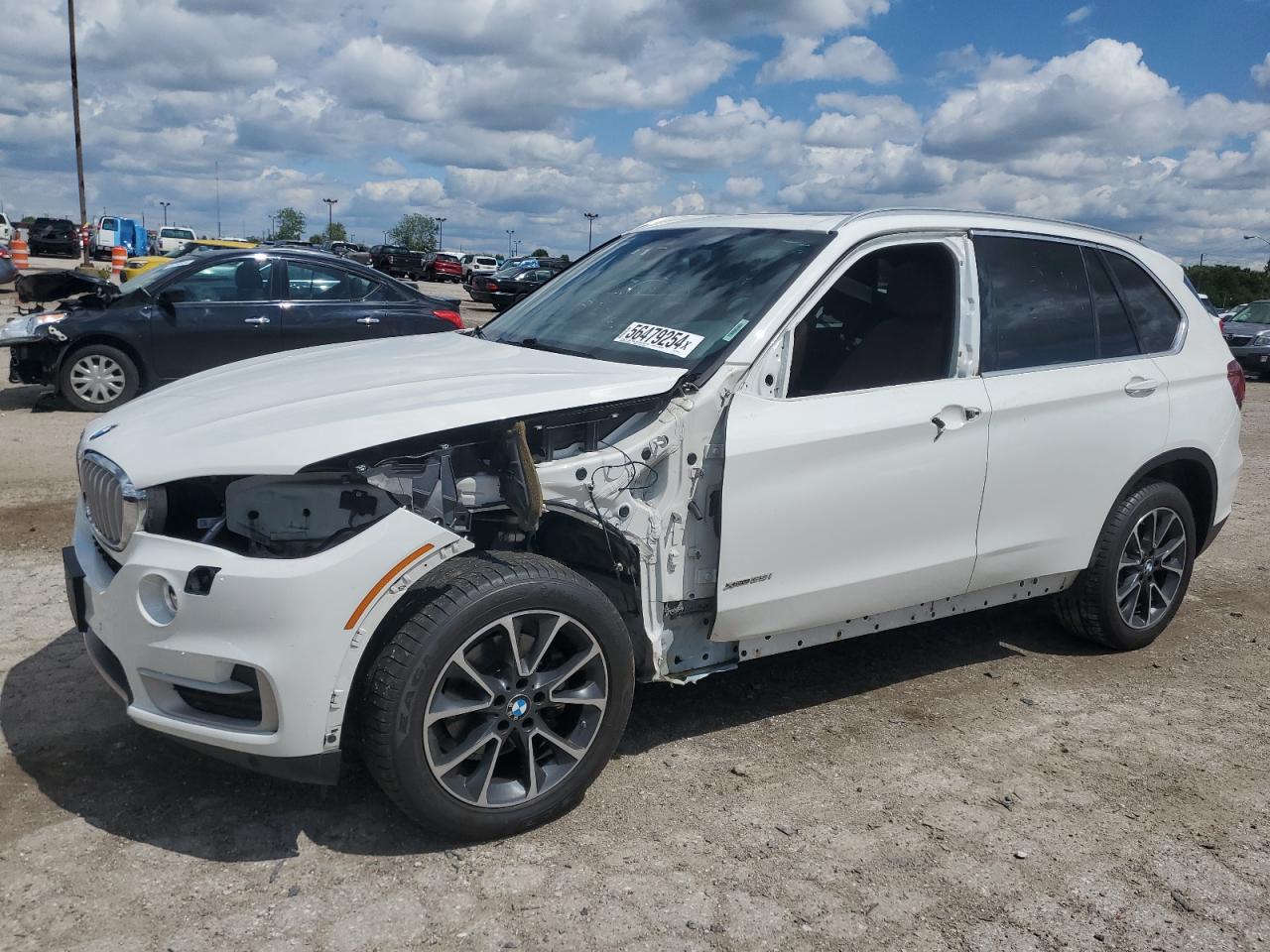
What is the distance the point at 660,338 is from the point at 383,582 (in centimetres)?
142

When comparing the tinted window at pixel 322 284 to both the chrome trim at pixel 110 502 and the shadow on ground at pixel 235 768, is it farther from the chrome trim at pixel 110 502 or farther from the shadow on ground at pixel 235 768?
the chrome trim at pixel 110 502

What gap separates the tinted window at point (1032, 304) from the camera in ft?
14.2

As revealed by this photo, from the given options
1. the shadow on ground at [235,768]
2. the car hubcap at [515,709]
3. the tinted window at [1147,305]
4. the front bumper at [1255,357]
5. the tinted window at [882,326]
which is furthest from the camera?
the front bumper at [1255,357]

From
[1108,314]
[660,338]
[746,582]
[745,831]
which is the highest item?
[1108,314]

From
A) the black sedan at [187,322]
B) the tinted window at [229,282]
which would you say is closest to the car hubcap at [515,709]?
the black sedan at [187,322]

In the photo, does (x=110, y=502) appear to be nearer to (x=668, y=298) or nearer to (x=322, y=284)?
(x=668, y=298)

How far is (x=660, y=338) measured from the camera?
3.90 metres

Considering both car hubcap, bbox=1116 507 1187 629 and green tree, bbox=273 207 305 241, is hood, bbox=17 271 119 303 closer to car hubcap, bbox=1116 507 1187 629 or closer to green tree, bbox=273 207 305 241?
car hubcap, bbox=1116 507 1187 629

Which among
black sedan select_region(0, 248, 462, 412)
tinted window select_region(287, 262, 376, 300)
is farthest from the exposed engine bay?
tinted window select_region(287, 262, 376, 300)

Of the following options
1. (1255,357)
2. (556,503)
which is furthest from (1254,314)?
(556,503)

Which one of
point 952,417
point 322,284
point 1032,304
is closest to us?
point 952,417

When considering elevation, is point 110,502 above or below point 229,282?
below

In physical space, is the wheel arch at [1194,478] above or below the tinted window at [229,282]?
below

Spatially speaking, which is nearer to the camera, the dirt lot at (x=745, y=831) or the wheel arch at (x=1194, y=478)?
the dirt lot at (x=745, y=831)
